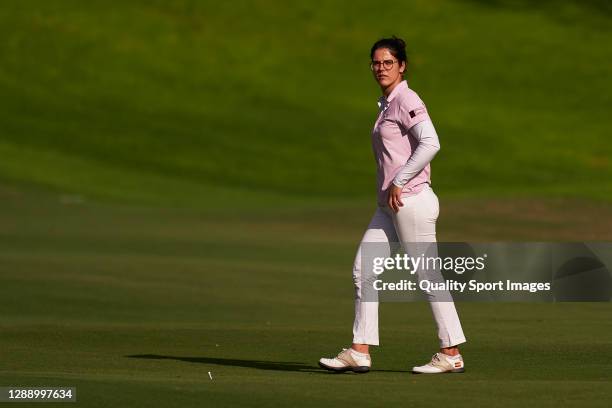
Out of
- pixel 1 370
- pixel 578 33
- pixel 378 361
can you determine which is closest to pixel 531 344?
pixel 378 361

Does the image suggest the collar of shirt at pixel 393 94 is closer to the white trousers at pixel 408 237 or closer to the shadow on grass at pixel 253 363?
the white trousers at pixel 408 237

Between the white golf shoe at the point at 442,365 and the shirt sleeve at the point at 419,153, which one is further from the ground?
the shirt sleeve at the point at 419,153

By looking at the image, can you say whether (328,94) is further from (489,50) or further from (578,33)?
(578,33)

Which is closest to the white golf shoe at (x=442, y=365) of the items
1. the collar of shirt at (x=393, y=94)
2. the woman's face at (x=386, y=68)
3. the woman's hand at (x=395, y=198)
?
the woman's hand at (x=395, y=198)

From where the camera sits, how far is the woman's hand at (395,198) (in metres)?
9.65

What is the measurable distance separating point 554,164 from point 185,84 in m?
15.8

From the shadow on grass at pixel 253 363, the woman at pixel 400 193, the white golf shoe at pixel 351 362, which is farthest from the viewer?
the shadow on grass at pixel 253 363

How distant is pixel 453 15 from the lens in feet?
230

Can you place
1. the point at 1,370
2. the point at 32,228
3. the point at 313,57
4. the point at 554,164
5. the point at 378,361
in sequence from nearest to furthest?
1. the point at 1,370
2. the point at 378,361
3. the point at 32,228
4. the point at 554,164
5. the point at 313,57

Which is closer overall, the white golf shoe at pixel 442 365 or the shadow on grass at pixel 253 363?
the white golf shoe at pixel 442 365

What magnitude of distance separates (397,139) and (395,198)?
42 cm

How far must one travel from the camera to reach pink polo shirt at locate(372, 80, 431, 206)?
975cm

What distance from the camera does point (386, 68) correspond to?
993cm

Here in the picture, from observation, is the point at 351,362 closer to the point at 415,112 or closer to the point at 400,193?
the point at 400,193
